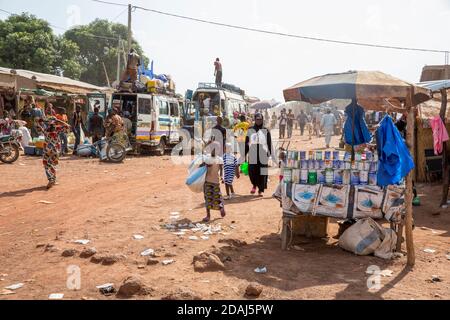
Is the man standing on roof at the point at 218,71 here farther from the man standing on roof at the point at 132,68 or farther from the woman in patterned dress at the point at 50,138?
the woman in patterned dress at the point at 50,138

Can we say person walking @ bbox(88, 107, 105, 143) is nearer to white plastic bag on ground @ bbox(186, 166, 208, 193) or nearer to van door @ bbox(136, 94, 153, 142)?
van door @ bbox(136, 94, 153, 142)

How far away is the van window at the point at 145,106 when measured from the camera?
15.6 m

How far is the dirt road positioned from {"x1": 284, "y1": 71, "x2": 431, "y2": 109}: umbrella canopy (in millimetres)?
2062

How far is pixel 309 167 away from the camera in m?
5.73

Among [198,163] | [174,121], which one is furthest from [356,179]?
[174,121]

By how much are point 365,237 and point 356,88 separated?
1.89 meters

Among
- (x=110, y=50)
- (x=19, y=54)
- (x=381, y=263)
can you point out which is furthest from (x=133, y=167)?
(x=110, y=50)

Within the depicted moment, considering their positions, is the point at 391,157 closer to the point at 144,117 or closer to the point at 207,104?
the point at 144,117

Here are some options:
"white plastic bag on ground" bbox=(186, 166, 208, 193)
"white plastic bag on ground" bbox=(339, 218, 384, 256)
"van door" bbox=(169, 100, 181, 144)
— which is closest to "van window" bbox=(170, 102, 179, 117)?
"van door" bbox=(169, 100, 181, 144)

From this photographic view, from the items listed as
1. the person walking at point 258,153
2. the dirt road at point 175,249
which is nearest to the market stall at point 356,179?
the dirt road at point 175,249

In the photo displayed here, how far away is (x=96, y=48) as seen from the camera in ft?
169

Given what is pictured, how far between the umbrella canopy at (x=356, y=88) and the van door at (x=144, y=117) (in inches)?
392
